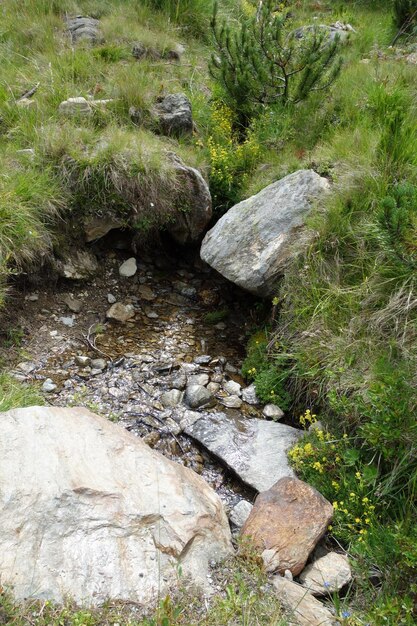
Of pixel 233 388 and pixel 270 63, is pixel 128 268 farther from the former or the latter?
pixel 270 63

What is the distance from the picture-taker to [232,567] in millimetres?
2691

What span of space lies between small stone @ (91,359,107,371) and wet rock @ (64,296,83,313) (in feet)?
2.14

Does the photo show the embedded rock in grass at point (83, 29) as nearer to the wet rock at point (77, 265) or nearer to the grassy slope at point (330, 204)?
the grassy slope at point (330, 204)

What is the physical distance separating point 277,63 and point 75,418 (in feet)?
14.7

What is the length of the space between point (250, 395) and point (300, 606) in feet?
6.17

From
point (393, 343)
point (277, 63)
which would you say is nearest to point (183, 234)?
point (277, 63)

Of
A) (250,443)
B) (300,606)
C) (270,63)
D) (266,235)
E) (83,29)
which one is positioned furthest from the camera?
(83,29)

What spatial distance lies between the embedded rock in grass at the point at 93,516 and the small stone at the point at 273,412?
103cm

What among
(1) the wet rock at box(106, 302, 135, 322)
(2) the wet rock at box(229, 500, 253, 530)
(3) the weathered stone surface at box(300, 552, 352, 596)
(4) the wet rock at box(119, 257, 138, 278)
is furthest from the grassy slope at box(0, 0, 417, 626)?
(1) the wet rock at box(106, 302, 135, 322)

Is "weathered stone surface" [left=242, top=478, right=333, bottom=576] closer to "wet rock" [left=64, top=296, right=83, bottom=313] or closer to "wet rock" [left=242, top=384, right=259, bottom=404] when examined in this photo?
"wet rock" [left=242, top=384, right=259, bottom=404]

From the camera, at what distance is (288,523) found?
295 cm

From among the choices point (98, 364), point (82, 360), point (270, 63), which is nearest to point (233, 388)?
point (98, 364)

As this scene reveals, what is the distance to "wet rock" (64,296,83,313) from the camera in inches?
186

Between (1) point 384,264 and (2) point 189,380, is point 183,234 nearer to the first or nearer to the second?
(2) point 189,380
